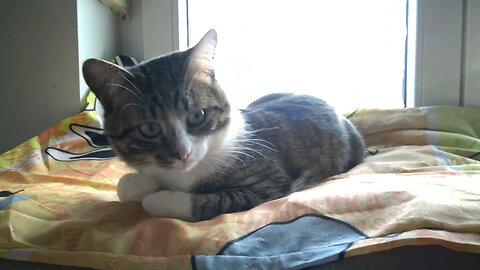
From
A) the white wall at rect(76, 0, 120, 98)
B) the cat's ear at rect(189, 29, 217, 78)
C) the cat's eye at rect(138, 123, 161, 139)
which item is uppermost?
the white wall at rect(76, 0, 120, 98)

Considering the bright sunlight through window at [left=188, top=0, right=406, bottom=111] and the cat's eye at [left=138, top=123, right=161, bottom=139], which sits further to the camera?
the bright sunlight through window at [left=188, top=0, right=406, bottom=111]

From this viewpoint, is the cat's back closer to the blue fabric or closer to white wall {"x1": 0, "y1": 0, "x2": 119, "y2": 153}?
the blue fabric

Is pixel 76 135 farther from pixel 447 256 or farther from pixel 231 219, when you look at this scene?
pixel 447 256

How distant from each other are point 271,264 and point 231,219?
162 millimetres

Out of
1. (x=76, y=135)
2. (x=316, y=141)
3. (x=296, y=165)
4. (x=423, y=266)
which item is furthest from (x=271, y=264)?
(x=76, y=135)

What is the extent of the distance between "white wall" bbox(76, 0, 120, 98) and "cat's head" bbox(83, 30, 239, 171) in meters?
0.71

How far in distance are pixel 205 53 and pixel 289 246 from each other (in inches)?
19.2

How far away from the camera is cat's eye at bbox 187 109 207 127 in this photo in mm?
879

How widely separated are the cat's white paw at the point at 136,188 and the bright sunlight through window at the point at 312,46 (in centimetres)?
83

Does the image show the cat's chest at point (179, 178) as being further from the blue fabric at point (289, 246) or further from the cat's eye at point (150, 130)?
the blue fabric at point (289, 246)

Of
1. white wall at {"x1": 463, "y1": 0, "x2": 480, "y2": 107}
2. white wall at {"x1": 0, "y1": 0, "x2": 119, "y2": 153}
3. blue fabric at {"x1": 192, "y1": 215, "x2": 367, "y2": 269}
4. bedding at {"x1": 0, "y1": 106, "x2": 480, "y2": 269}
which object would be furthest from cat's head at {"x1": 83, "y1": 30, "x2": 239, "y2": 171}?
white wall at {"x1": 463, "y1": 0, "x2": 480, "y2": 107}

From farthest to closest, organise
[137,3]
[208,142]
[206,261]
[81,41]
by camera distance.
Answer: [137,3], [81,41], [208,142], [206,261]

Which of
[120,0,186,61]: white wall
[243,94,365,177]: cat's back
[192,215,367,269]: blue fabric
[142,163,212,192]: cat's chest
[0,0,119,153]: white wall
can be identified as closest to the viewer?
[192,215,367,269]: blue fabric

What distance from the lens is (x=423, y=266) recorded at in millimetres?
618
